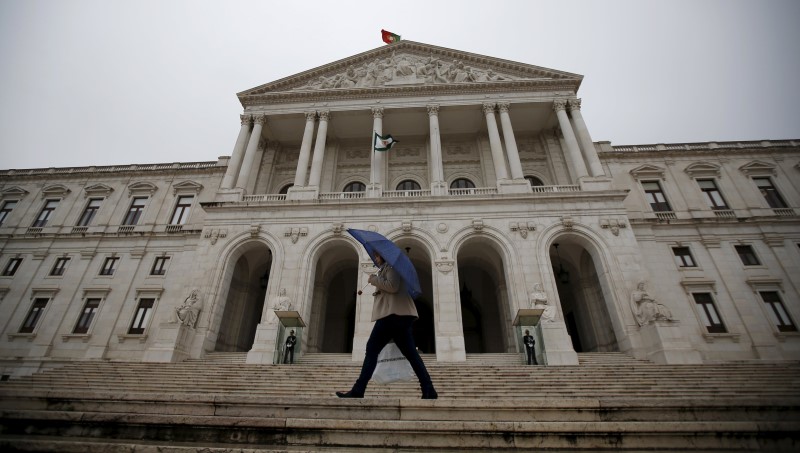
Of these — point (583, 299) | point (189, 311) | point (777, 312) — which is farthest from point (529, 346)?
point (777, 312)

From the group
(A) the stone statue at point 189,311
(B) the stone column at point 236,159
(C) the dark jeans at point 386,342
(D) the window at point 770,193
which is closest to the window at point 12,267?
(B) the stone column at point 236,159

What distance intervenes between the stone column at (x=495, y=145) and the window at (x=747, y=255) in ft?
46.0

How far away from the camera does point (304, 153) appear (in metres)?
22.0

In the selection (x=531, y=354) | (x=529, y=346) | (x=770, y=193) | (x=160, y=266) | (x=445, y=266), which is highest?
(x=770, y=193)

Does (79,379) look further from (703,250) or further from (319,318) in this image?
(703,250)

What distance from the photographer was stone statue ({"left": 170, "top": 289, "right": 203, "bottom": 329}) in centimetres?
1584

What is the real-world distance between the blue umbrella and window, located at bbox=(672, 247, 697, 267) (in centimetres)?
2138

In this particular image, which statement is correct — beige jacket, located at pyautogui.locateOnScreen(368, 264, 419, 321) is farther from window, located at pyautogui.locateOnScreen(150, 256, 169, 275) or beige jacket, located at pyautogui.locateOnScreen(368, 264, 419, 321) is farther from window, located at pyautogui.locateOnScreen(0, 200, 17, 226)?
window, located at pyautogui.locateOnScreen(0, 200, 17, 226)

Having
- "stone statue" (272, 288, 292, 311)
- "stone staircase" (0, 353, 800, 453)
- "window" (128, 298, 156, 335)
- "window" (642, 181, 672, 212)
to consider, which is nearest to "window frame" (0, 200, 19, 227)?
"window" (128, 298, 156, 335)

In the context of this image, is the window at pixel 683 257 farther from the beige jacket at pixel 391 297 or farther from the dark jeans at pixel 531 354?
the beige jacket at pixel 391 297

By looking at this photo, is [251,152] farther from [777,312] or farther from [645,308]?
[777,312]

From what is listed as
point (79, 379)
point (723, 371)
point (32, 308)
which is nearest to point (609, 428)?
point (723, 371)

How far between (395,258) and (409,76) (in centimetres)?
2244

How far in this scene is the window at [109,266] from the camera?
23.0 metres
